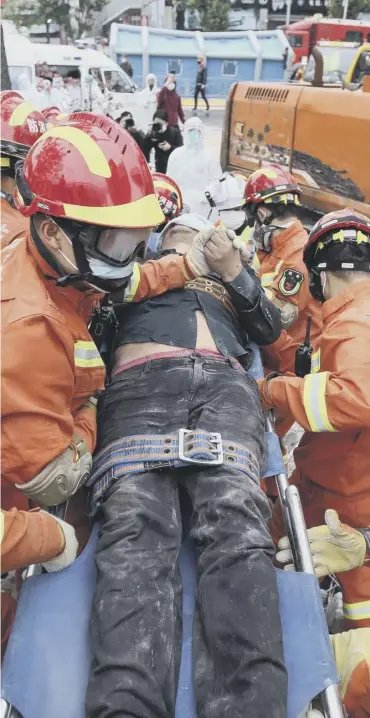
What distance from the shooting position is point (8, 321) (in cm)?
169

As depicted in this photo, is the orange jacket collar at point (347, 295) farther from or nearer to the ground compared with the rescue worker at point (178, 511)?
farther from the ground

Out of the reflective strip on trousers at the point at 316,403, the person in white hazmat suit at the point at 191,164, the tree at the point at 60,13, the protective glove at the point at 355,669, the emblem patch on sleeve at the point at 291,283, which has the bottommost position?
the protective glove at the point at 355,669

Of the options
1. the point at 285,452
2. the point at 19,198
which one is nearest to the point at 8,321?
the point at 19,198

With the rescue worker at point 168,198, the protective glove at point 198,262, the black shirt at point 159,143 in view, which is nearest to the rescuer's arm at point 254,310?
the protective glove at point 198,262

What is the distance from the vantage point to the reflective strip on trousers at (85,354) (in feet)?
6.38

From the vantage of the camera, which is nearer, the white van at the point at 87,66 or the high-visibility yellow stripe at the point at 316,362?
the high-visibility yellow stripe at the point at 316,362

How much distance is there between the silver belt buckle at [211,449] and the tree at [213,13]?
41.0 m

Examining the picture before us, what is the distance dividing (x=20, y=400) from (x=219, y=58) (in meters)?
27.6

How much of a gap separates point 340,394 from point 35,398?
1.04 m

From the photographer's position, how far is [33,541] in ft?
5.44

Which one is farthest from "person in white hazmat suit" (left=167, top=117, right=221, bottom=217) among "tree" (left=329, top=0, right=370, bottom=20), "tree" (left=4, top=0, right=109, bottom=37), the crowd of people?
"tree" (left=329, top=0, right=370, bottom=20)

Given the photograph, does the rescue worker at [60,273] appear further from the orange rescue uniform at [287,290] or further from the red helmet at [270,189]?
the red helmet at [270,189]

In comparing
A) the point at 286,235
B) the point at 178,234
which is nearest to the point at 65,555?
the point at 178,234

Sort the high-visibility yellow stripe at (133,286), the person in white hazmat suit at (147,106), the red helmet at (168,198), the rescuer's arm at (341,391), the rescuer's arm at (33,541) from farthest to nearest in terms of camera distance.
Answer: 1. the person in white hazmat suit at (147,106)
2. the red helmet at (168,198)
3. the high-visibility yellow stripe at (133,286)
4. the rescuer's arm at (341,391)
5. the rescuer's arm at (33,541)
